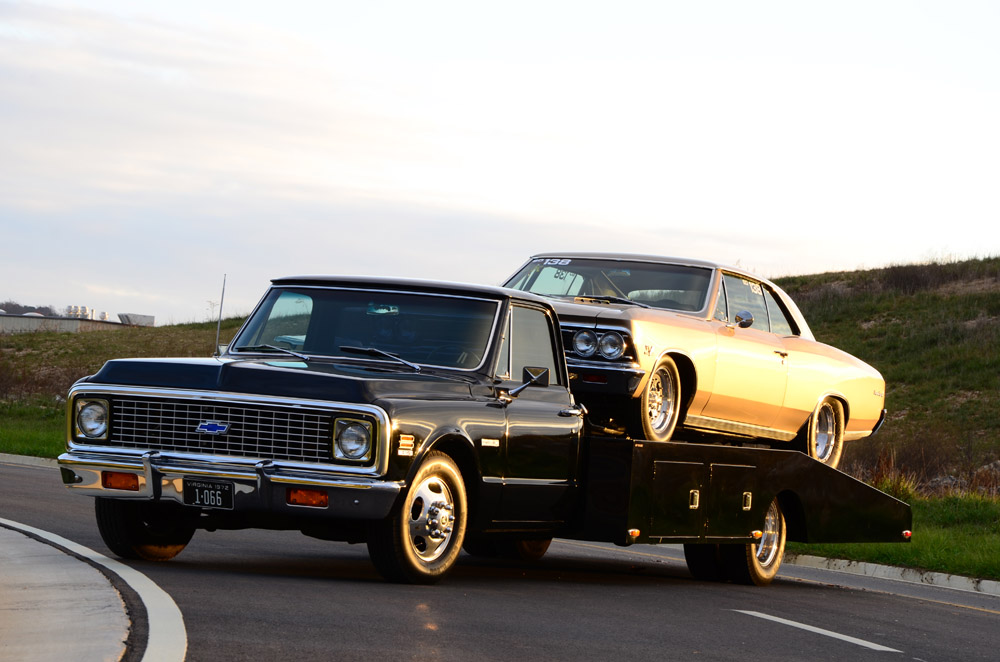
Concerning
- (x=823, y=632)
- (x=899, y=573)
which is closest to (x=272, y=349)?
(x=823, y=632)

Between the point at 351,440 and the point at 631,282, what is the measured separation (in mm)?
4392

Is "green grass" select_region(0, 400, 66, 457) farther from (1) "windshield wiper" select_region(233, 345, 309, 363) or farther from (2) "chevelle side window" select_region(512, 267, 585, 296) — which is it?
(1) "windshield wiper" select_region(233, 345, 309, 363)

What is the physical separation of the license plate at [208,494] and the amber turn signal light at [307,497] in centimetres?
36

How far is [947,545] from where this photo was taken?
16.6 meters

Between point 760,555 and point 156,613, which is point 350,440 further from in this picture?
point 760,555

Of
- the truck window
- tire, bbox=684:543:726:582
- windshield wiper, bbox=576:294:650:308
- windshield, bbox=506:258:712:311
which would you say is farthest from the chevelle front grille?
tire, bbox=684:543:726:582

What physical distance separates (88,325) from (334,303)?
4306 inches

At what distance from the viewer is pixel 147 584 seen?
8000 mm

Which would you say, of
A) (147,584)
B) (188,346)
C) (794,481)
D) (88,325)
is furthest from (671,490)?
(88,325)

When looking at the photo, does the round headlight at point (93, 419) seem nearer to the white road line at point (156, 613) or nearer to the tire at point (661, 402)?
the white road line at point (156, 613)

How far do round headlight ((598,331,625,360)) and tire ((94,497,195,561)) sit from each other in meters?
3.25

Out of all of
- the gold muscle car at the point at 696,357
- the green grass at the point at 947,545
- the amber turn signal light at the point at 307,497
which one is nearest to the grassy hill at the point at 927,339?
the green grass at the point at 947,545

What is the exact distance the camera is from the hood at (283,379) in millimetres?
8297

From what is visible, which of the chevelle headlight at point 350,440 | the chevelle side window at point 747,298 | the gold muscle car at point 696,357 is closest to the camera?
the chevelle headlight at point 350,440
